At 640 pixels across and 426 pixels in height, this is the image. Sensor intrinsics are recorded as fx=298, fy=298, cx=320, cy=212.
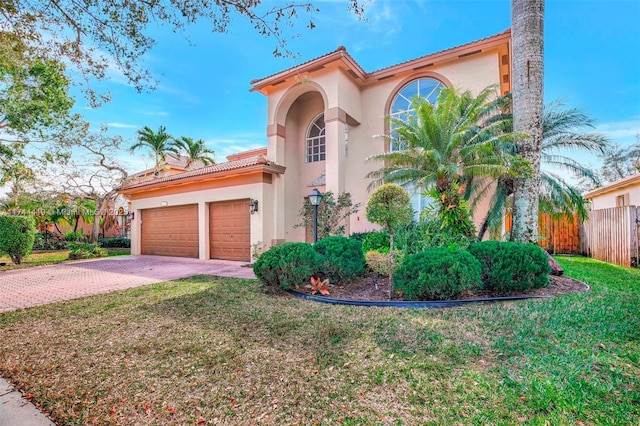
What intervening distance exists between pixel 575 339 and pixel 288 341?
3492 mm

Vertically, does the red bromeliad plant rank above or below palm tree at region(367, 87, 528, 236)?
below

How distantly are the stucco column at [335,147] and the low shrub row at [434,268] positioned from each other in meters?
5.19

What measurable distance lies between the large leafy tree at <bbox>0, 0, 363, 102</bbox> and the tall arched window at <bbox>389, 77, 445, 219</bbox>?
8.47 m

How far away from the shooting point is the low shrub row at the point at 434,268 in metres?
5.32

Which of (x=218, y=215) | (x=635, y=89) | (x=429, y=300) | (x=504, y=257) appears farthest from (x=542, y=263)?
(x=635, y=89)

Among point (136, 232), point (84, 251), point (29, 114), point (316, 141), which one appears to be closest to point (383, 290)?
point (316, 141)

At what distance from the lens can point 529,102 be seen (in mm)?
7961

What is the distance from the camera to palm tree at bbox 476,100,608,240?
367 inches

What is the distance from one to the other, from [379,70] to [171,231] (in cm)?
1251

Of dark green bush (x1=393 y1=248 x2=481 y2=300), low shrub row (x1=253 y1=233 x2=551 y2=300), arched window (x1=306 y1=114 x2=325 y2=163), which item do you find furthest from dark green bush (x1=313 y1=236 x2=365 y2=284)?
arched window (x1=306 y1=114 x2=325 y2=163)

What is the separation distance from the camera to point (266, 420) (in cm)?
239

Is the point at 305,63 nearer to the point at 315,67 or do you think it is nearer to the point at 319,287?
the point at 315,67

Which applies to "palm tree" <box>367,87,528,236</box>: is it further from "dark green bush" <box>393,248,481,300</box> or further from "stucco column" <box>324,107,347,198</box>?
"dark green bush" <box>393,248,481,300</box>

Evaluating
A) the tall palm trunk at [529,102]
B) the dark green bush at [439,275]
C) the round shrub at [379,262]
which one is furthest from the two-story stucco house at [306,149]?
the dark green bush at [439,275]
